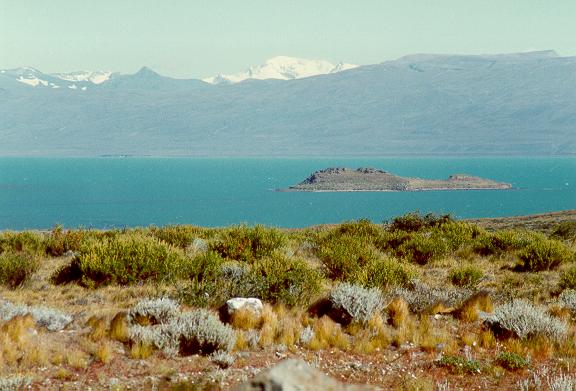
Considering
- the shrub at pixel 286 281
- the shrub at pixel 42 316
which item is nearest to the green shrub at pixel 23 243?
the shrub at pixel 42 316

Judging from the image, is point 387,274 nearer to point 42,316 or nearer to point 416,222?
point 42,316

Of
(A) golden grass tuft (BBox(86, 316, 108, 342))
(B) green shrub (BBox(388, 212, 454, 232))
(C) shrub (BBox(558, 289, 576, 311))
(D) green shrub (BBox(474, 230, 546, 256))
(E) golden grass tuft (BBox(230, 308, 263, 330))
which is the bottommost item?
(B) green shrub (BBox(388, 212, 454, 232))

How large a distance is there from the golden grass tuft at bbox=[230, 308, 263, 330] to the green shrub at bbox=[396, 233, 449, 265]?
33.9ft

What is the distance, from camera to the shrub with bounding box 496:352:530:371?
32.3 feet

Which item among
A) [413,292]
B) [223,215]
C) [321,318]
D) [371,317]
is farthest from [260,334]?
[223,215]

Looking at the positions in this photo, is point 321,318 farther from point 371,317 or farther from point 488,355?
point 488,355

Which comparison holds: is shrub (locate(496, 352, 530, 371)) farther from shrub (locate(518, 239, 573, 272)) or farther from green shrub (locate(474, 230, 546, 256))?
green shrub (locate(474, 230, 546, 256))

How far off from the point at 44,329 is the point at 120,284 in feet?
15.5

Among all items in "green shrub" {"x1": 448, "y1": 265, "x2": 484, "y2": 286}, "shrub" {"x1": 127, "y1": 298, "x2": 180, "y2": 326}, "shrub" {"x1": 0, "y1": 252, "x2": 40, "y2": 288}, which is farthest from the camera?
"green shrub" {"x1": 448, "y1": 265, "x2": 484, "y2": 286}

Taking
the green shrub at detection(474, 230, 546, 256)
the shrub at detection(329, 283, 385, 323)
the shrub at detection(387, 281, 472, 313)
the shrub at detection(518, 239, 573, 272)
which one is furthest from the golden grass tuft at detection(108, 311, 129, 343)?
the green shrub at detection(474, 230, 546, 256)

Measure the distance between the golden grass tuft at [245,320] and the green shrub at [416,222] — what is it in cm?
1983

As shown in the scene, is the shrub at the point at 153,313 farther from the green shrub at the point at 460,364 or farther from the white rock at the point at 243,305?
the green shrub at the point at 460,364

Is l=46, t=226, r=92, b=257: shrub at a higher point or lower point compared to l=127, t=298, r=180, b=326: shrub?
lower

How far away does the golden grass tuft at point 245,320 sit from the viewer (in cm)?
1141
